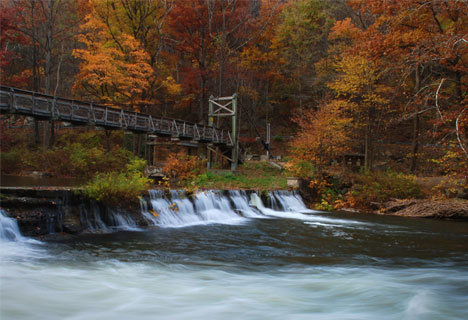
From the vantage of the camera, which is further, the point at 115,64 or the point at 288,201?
the point at 115,64

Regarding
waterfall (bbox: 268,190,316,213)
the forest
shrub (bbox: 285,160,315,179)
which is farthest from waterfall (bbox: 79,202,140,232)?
shrub (bbox: 285,160,315,179)

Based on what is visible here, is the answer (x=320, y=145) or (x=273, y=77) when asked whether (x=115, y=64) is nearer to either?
(x=320, y=145)

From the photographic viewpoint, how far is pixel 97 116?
749 inches

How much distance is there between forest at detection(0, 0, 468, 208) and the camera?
17531 mm

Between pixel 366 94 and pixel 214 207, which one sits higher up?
pixel 366 94

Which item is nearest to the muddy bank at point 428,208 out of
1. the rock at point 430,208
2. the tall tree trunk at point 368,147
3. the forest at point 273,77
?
the rock at point 430,208

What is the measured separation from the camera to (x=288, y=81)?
38.3 metres

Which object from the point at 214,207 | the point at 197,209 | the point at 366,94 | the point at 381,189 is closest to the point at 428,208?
the point at 381,189

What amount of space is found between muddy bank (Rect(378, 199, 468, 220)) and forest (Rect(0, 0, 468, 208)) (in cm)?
87

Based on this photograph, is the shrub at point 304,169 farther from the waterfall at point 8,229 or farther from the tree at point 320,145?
the waterfall at point 8,229

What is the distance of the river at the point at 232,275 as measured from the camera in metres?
5.25

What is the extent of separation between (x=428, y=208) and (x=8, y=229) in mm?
15391

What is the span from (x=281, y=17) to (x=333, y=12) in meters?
5.89

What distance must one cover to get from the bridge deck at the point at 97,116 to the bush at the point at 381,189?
934cm
